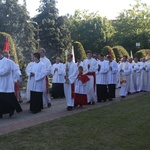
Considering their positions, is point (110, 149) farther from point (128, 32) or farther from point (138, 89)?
point (128, 32)

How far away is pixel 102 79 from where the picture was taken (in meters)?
14.2

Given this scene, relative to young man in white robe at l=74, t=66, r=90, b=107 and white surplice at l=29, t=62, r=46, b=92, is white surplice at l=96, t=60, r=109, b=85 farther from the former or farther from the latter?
white surplice at l=29, t=62, r=46, b=92

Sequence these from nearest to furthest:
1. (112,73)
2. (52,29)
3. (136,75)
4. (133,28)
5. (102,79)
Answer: (102,79) < (112,73) < (136,75) < (52,29) < (133,28)

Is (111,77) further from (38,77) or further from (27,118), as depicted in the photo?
(27,118)

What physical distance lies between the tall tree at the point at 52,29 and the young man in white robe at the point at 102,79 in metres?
29.6

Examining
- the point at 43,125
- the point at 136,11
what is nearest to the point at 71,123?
the point at 43,125

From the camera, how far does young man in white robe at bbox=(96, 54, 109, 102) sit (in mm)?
14062

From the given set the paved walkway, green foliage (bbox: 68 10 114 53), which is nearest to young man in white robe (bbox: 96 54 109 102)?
the paved walkway

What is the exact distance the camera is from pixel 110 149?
6438mm

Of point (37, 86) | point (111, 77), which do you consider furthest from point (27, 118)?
point (111, 77)

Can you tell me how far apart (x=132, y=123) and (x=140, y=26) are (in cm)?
5080

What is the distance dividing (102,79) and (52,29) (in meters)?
30.2

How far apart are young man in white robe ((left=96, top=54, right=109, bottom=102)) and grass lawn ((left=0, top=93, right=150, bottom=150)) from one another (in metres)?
3.71

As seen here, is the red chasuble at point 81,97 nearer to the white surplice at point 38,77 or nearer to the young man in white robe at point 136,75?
the white surplice at point 38,77
